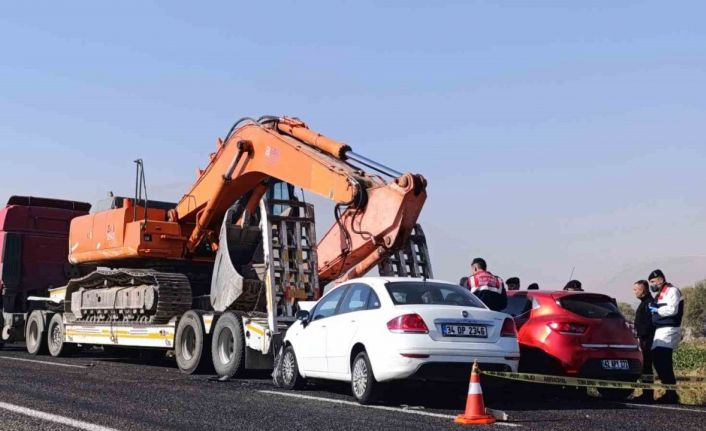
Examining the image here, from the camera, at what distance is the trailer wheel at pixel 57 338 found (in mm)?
20469

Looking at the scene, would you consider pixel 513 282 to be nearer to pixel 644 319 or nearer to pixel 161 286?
pixel 644 319

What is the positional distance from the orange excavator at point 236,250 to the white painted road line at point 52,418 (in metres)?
4.54

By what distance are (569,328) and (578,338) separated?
Answer: 17 centimetres

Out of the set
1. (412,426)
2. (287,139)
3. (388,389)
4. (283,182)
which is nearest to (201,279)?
(283,182)

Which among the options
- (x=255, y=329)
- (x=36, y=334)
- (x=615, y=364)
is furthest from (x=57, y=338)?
(x=615, y=364)

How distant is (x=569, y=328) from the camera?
38.2 feet

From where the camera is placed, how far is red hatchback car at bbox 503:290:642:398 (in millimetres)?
11539

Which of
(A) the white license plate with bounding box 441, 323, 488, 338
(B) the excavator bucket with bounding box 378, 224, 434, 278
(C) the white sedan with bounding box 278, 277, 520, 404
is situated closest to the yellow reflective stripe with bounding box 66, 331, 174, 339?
(B) the excavator bucket with bounding box 378, 224, 434, 278

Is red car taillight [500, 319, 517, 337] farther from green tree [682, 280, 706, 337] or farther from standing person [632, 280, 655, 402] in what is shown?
green tree [682, 280, 706, 337]

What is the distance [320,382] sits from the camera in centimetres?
1324

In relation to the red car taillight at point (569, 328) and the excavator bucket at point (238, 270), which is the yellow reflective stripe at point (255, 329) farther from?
the red car taillight at point (569, 328)

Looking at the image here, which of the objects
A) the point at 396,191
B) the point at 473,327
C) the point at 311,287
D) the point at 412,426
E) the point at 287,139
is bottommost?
the point at 412,426

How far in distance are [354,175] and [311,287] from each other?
6.57 feet

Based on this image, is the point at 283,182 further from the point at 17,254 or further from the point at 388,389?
the point at 17,254
